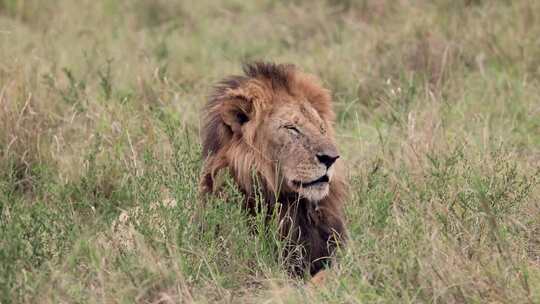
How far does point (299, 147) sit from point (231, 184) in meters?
0.35

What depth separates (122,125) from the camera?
217 inches

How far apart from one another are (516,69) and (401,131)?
54.4 inches

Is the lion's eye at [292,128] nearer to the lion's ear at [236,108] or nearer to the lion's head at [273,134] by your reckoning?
the lion's head at [273,134]

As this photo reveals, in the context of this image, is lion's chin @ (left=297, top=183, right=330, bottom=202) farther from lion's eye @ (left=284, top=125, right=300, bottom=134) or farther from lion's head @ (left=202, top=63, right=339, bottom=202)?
lion's eye @ (left=284, top=125, right=300, bottom=134)

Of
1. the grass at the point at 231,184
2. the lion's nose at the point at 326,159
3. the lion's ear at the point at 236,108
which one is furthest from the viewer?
the lion's ear at the point at 236,108

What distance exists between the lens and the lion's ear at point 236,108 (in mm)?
4160

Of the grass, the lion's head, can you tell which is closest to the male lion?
the lion's head

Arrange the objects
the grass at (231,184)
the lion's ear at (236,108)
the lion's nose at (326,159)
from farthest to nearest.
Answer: the lion's ear at (236,108)
the lion's nose at (326,159)
the grass at (231,184)

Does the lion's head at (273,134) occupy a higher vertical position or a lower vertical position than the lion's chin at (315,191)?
higher

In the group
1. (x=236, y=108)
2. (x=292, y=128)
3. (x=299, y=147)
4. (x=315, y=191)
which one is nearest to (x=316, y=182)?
(x=315, y=191)

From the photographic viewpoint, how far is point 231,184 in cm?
387

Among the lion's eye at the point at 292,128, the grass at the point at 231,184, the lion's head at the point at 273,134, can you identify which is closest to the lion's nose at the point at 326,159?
the lion's head at the point at 273,134

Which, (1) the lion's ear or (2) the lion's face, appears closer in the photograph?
(2) the lion's face

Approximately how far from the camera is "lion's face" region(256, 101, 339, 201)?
3943 millimetres
